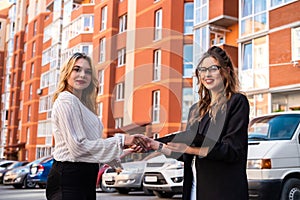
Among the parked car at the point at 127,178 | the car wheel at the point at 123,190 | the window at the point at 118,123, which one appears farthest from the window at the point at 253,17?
the window at the point at 118,123

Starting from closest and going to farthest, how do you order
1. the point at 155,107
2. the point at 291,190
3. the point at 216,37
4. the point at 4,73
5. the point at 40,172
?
1. the point at 155,107
2. the point at 291,190
3. the point at 40,172
4. the point at 216,37
5. the point at 4,73

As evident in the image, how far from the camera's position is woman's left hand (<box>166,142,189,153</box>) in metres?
2.06

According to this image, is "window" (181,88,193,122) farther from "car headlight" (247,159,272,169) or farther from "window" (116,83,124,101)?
"car headlight" (247,159,272,169)

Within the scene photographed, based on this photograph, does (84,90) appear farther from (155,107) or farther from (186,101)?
(186,101)

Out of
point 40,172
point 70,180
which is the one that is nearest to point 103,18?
point 40,172

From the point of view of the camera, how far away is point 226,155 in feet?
6.86

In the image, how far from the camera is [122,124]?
2.36m

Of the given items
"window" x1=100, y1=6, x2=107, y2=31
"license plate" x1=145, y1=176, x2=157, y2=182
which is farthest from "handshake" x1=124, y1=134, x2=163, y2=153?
"window" x1=100, y1=6, x2=107, y2=31

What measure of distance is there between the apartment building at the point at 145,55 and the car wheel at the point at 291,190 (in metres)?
2.65

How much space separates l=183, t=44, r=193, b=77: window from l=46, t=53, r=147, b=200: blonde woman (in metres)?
0.42

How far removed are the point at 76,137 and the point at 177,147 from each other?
51 cm

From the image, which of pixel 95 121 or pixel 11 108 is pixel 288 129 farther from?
pixel 11 108

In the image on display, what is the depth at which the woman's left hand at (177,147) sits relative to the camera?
6.75 ft

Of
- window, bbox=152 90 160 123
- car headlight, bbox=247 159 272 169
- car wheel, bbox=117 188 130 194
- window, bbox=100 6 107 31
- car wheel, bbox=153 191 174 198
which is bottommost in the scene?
car wheel, bbox=117 188 130 194
